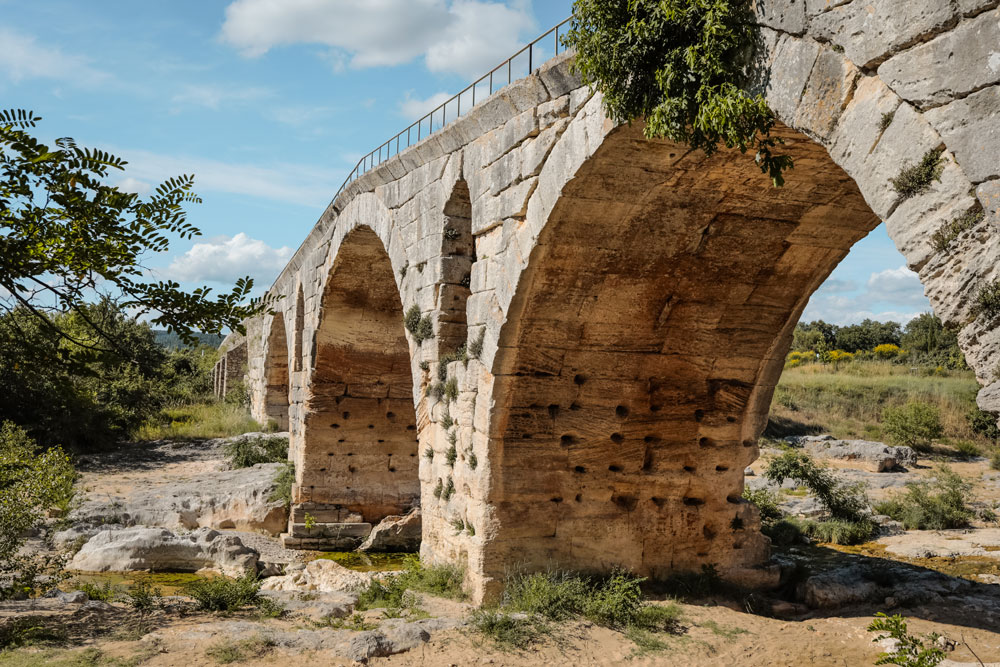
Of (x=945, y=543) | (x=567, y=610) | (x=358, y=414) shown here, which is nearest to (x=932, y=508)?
(x=945, y=543)

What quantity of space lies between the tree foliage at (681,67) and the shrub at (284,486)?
33.8 ft

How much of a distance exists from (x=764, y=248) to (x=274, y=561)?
7.98m

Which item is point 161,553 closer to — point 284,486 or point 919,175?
point 284,486

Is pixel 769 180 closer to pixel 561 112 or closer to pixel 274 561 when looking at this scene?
pixel 561 112

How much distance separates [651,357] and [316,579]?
201 inches

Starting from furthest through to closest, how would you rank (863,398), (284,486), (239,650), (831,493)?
1. (863,398)
2. (284,486)
3. (831,493)
4. (239,650)

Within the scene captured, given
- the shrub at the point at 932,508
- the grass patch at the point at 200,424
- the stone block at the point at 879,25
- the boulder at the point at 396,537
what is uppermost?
the stone block at the point at 879,25

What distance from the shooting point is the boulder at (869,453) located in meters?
16.6

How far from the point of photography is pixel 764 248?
6957mm

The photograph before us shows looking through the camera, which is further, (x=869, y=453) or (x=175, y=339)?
(x=869, y=453)

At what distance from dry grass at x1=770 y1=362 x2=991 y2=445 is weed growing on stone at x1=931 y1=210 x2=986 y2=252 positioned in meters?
18.5

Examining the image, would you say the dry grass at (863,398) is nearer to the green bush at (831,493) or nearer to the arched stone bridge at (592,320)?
the green bush at (831,493)

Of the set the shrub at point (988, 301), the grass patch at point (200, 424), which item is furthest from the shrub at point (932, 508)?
the grass patch at point (200, 424)

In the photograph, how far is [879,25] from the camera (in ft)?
11.1
